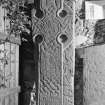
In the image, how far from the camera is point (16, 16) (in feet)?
7.70

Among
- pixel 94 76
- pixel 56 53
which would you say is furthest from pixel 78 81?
pixel 56 53

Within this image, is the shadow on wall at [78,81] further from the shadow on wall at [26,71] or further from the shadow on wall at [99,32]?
the shadow on wall at [26,71]

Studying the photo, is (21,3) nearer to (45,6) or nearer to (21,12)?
(21,12)

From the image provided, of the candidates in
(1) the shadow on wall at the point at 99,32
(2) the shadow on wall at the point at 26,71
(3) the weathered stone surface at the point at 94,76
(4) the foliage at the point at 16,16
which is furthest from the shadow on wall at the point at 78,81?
(4) the foliage at the point at 16,16

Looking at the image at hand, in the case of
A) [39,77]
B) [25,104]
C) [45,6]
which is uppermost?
[45,6]

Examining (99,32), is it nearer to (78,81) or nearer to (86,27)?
(86,27)

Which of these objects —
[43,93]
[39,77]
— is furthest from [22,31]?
[43,93]

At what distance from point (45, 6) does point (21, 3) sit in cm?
29

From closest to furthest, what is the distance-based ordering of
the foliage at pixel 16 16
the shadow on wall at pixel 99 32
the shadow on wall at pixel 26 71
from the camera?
the foliage at pixel 16 16, the shadow on wall at pixel 26 71, the shadow on wall at pixel 99 32

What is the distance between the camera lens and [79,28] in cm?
289

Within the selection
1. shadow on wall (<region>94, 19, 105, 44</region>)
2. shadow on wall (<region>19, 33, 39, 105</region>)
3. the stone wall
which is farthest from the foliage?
shadow on wall (<region>94, 19, 105, 44</region>)

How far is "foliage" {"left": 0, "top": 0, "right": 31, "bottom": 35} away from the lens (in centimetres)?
225

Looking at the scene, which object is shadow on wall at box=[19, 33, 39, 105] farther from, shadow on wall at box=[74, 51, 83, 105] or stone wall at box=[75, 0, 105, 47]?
stone wall at box=[75, 0, 105, 47]

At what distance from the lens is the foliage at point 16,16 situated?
225cm
